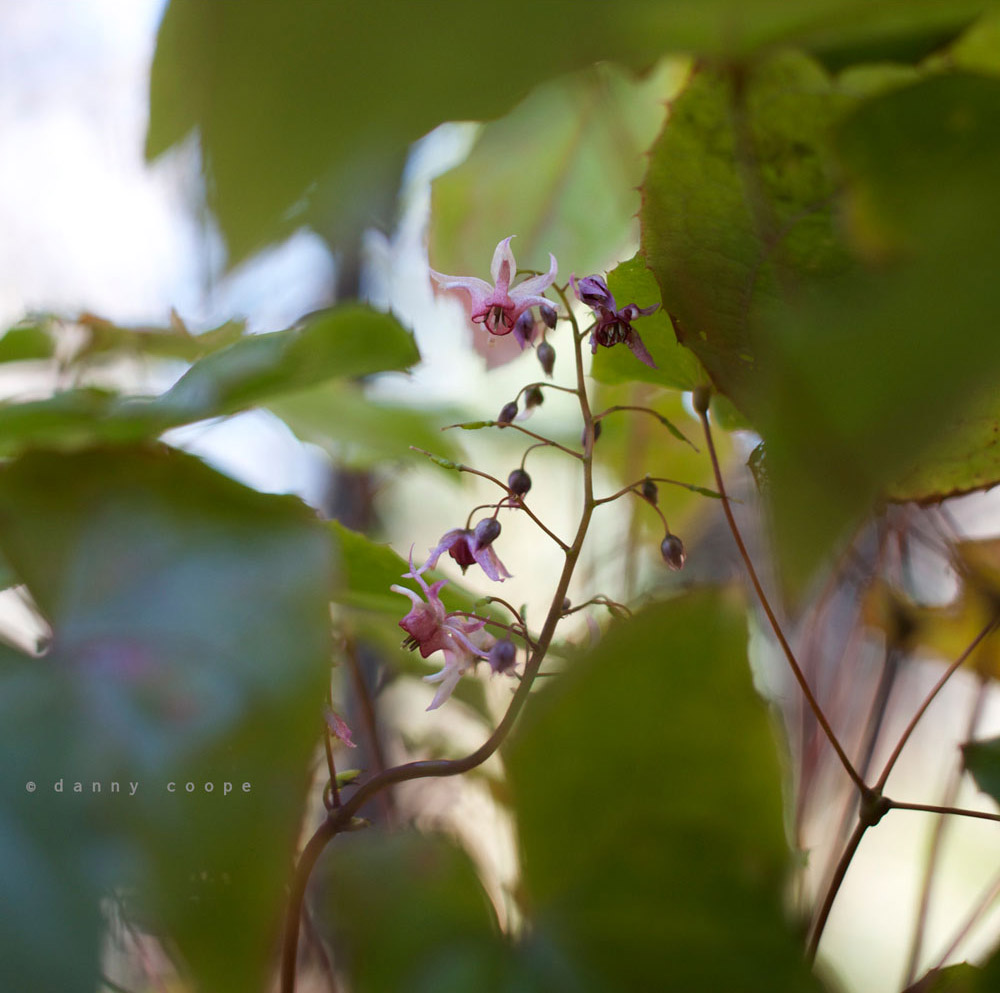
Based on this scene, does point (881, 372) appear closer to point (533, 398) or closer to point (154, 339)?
point (533, 398)

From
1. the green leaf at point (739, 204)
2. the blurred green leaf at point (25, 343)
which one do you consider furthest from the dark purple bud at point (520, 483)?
the blurred green leaf at point (25, 343)

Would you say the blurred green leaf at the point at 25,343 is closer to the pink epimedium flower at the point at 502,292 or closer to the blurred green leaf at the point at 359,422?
the blurred green leaf at the point at 359,422

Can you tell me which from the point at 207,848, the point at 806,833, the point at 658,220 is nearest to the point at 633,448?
the point at 806,833

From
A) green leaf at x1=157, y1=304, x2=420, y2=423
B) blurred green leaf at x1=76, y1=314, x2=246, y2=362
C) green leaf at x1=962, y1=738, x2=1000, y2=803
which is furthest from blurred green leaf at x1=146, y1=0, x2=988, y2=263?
blurred green leaf at x1=76, y1=314, x2=246, y2=362

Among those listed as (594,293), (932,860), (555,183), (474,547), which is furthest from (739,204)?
(932,860)

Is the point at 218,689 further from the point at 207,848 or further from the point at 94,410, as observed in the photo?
the point at 94,410

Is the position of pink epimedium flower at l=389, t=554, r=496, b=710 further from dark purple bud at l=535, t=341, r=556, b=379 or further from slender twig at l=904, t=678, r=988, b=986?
slender twig at l=904, t=678, r=988, b=986

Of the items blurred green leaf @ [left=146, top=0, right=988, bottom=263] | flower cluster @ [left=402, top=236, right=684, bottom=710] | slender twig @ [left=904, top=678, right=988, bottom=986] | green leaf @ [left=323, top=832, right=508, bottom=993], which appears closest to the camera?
blurred green leaf @ [left=146, top=0, right=988, bottom=263]
